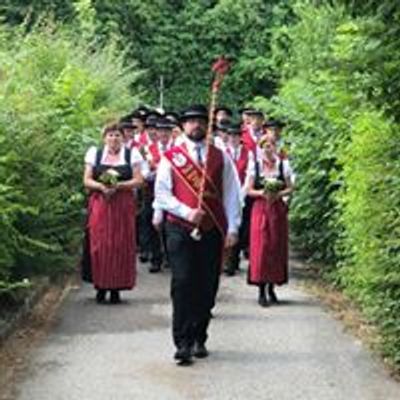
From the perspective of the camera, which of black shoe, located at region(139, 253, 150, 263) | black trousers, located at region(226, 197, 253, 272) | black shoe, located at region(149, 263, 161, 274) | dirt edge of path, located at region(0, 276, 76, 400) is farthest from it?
black shoe, located at region(139, 253, 150, 263)

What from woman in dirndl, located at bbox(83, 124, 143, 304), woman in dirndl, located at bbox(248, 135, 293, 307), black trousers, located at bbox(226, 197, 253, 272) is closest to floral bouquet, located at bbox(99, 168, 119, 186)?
woman in dirndl, located at bbox(83, 124, 143, 304)

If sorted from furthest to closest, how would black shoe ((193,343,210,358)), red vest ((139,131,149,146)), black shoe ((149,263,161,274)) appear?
red vest ((139,131,149,146)), black shoe ((149,263,161,274)), black shoe ((193,343,210,358))

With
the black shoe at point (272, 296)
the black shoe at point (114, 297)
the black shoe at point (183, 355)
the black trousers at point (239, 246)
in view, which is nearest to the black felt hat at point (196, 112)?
the black shoe at point (183, 355)

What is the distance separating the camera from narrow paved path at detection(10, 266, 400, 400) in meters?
8.62

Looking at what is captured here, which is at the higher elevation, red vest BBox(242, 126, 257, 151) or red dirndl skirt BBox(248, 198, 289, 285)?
red vest BBox(242, 126, 257, 151)

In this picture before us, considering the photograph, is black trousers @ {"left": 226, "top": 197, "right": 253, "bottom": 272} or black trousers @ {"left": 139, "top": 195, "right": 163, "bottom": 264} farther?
black trousers @ {"left": 139, "top": 195, "right": 163, "bottom": 264}

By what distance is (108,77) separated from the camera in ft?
70.7

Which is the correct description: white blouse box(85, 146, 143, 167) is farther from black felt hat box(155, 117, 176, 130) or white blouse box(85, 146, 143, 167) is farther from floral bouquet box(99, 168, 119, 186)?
black felt hat box(155, 117, 176, 130)

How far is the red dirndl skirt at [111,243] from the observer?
1234cm

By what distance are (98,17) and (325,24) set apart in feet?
33.6

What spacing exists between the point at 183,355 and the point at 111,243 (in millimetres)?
3120

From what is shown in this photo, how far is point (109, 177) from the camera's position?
1226cm

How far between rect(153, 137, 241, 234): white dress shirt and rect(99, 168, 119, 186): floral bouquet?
2543 millimetres

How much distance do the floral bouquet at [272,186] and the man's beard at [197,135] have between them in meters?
2.94
